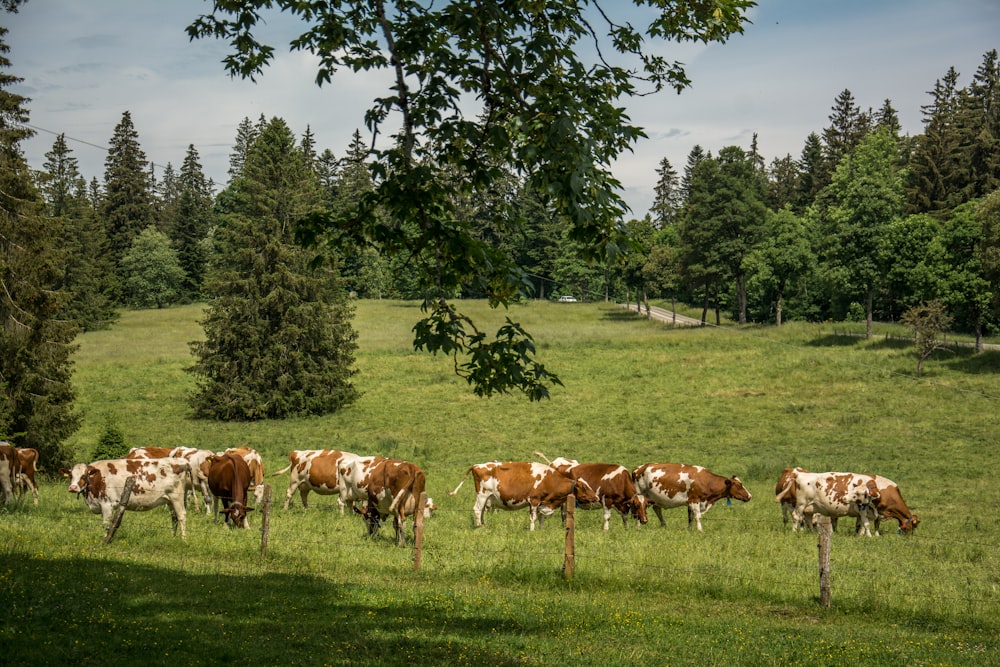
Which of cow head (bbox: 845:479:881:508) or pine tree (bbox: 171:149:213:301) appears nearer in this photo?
cow head (bbox: 845:479:881:508)

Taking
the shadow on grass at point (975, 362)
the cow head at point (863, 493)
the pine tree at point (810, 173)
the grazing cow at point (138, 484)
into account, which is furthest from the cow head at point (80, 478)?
the pine tree at point (810, 173)

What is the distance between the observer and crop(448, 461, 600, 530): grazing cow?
72.1 ft

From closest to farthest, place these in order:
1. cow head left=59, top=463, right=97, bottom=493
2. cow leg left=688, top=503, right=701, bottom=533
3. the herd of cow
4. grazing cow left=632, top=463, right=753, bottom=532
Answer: cow head left=59, top=463, right=97, bottom=493 → the herd of cow → cow leg left=688, top=503, right=701, bottom=533 → grazing cow left=632, top=463, right=753, bottom=532

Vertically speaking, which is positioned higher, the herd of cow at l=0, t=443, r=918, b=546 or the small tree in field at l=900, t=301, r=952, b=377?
the small tree in field at l=900, t=301, r=952, b=377

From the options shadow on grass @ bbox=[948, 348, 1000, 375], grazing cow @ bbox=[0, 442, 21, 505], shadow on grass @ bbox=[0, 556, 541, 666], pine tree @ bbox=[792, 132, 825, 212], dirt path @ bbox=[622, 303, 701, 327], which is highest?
pine tree @ bbox=[792, 132, 825, 212]

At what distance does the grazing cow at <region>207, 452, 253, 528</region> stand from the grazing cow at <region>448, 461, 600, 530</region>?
5.28 meters

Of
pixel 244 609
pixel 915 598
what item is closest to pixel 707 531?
pixel 915 598

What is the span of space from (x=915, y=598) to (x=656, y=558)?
14.6 ft

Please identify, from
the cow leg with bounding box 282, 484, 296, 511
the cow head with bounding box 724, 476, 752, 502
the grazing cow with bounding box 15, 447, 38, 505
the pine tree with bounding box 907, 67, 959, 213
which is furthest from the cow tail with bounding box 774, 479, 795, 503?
the pine tree with bounding box 907, 67, 959, 213

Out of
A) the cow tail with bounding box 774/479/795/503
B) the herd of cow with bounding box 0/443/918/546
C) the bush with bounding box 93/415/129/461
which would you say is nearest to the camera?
the herd of cow with bounding box 0/443/918/546

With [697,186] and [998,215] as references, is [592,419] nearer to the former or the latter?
[998,215]

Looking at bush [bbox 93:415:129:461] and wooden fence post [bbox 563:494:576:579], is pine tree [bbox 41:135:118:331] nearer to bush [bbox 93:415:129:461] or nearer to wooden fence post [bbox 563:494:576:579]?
bush [bbox 93:415:129:461]

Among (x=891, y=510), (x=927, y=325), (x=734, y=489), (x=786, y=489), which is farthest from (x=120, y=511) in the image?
(x=927, y=325)

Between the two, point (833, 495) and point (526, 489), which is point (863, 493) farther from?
point (526, 489)
